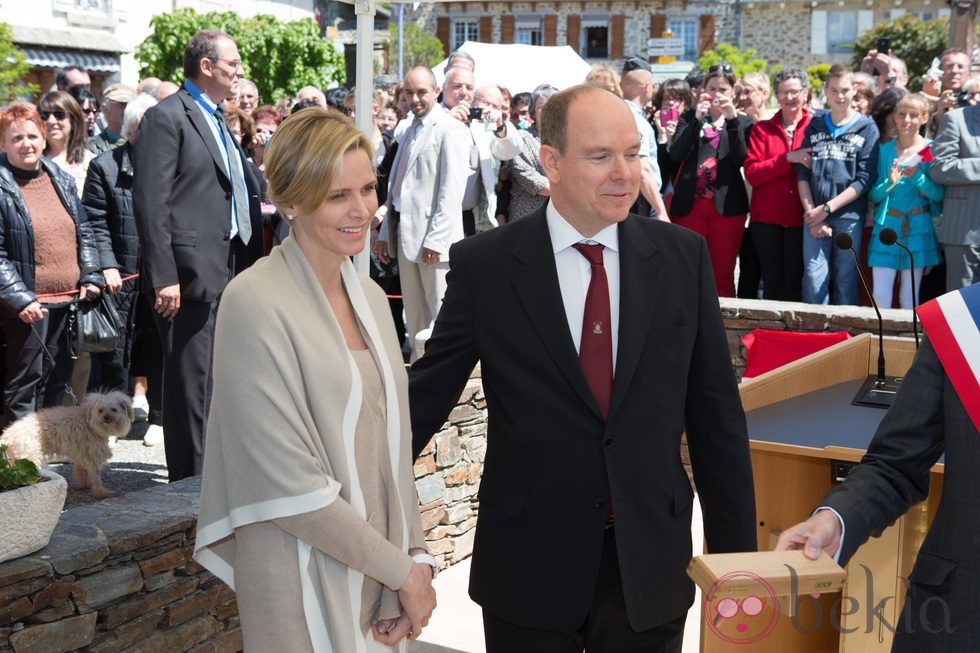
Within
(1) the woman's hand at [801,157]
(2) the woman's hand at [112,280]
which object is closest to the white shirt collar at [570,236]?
(2) the woman's hand at [112,280]

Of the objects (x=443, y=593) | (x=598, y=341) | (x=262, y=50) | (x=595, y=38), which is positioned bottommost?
(x=443, y=593)

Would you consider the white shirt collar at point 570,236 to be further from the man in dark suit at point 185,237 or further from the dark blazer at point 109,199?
the dark blazer at point 109,199

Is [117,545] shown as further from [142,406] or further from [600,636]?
[142,406]

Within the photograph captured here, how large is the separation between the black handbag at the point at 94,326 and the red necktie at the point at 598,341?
4.64 meters

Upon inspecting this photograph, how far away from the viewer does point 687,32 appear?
210 feet

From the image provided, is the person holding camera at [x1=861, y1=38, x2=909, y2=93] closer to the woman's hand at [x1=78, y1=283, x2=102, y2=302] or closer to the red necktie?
the woman's hand at [x1=78, y1=283, x2=102, y2=302]

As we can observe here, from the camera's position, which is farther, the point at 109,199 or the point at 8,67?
the point at 8,67

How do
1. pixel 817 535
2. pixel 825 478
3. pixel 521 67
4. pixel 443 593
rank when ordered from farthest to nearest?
pixel 521 67 → pixel 443 593 → pixel 825 478 → pixel 817 535

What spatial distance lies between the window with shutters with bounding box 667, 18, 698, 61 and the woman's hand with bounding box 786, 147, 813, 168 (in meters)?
57.6

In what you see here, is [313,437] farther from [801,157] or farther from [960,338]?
[801,157]

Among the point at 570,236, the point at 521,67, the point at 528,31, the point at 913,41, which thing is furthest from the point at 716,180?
the point at 528,31

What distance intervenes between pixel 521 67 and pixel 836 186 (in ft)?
51.4

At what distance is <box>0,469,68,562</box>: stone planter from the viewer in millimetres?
3076

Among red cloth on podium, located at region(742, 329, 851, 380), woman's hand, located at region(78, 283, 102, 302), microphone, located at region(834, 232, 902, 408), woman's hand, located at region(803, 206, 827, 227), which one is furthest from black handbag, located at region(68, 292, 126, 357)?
woman's hand, located at region(803, 206, 827, 227)
